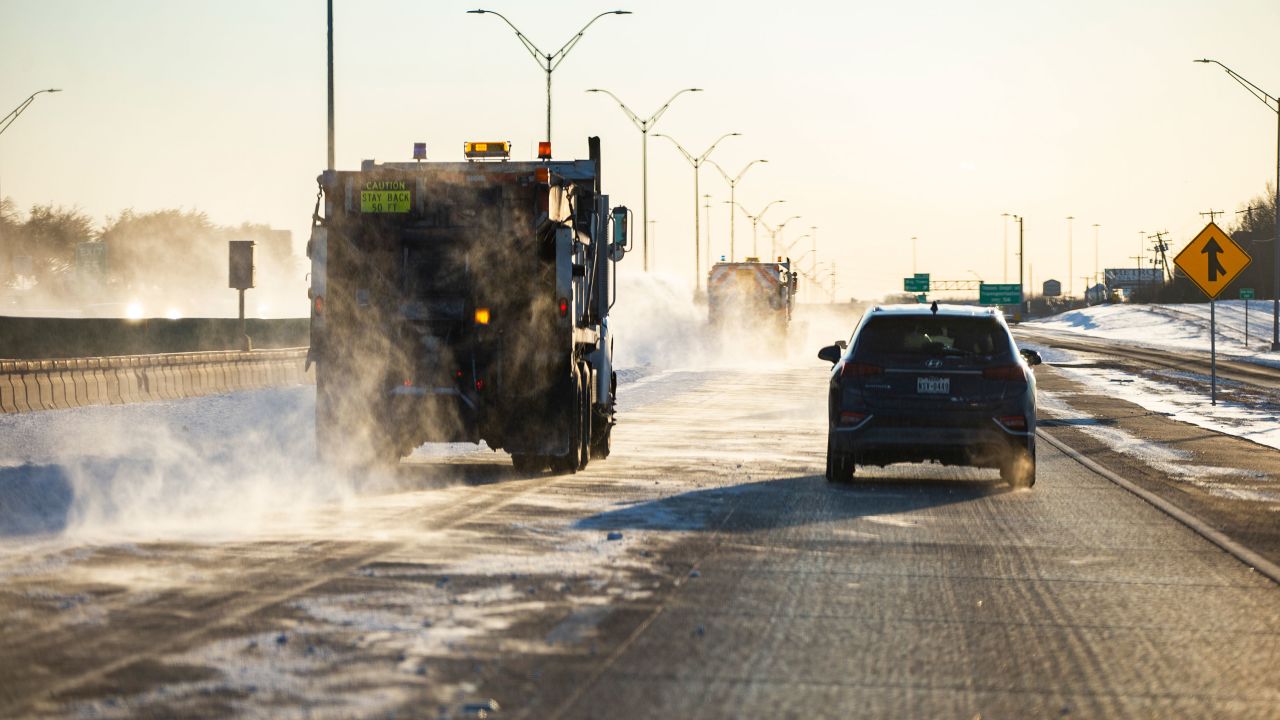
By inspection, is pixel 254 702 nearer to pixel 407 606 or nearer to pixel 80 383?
pixel 407 606

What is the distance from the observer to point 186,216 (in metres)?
169

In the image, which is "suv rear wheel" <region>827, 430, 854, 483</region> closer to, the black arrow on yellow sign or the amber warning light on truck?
the amber warning light on truck

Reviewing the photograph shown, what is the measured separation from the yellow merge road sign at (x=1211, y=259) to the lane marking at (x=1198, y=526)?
537 inches

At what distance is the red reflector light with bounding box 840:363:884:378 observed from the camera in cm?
1598

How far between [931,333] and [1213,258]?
17.9m

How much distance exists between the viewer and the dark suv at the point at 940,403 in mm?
15758

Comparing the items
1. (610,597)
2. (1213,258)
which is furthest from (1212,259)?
(610,597)

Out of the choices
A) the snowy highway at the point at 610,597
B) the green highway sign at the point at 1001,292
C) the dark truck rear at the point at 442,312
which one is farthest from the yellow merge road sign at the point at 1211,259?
the green highway sign at the point at 1001,292

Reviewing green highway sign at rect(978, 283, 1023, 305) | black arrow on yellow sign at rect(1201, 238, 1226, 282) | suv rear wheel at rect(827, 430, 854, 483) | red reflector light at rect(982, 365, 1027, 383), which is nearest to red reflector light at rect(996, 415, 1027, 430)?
red reflector light at rect(982, 365, 1027, 383)

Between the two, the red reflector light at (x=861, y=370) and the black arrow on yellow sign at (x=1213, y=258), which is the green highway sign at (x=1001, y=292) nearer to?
the black arrow on yellow sign at (x=1213, y=258)

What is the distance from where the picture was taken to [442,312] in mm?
16469

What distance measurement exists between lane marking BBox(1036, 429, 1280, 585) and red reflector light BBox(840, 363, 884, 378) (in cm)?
257

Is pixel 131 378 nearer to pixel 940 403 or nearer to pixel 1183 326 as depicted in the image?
pixel 940 403

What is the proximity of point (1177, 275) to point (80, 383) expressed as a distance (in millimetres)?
145543
